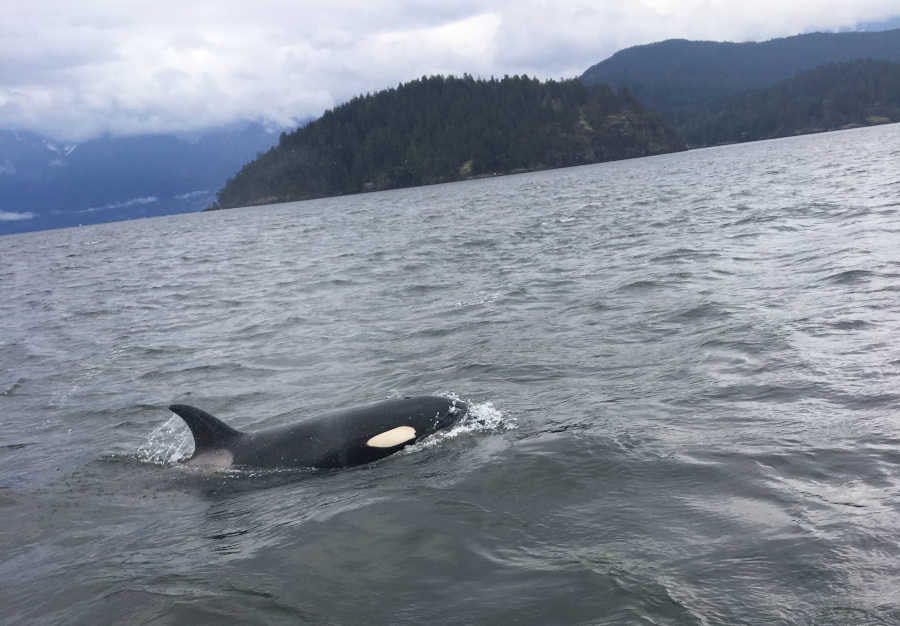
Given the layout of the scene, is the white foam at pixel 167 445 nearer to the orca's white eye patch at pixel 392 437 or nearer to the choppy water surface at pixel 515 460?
the choppy water surface at pixel 515 460

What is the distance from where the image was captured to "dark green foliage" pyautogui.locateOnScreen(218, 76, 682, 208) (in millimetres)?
168250

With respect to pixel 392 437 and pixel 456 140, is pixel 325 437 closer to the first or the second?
pixel 392 437

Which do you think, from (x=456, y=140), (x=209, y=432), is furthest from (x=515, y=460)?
(x=456, y=140)

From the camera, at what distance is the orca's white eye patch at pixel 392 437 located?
26.3 ft

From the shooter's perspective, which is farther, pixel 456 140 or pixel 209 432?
pixel 456 140

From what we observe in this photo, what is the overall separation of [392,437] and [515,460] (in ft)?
5.39

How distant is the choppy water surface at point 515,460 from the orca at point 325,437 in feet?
0.72

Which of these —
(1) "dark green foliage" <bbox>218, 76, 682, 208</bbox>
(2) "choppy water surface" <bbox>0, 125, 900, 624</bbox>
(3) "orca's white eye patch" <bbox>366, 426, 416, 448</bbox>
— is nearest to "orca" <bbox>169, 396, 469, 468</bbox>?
(3) "orca's white eye patch" <bbox>366, 426, 416, 448</bbox>

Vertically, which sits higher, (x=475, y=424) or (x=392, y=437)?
(x=392, y=437)

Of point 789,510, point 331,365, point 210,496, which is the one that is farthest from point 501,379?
point 789,510

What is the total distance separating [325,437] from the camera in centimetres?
813

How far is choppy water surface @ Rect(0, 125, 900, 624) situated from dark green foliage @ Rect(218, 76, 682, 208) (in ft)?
506

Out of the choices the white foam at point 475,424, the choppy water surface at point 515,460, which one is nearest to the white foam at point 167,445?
the choppy water surface at point 515,460

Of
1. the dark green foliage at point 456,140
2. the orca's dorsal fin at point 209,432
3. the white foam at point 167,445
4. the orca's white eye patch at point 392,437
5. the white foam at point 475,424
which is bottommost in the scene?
the white foam at point 167,445
